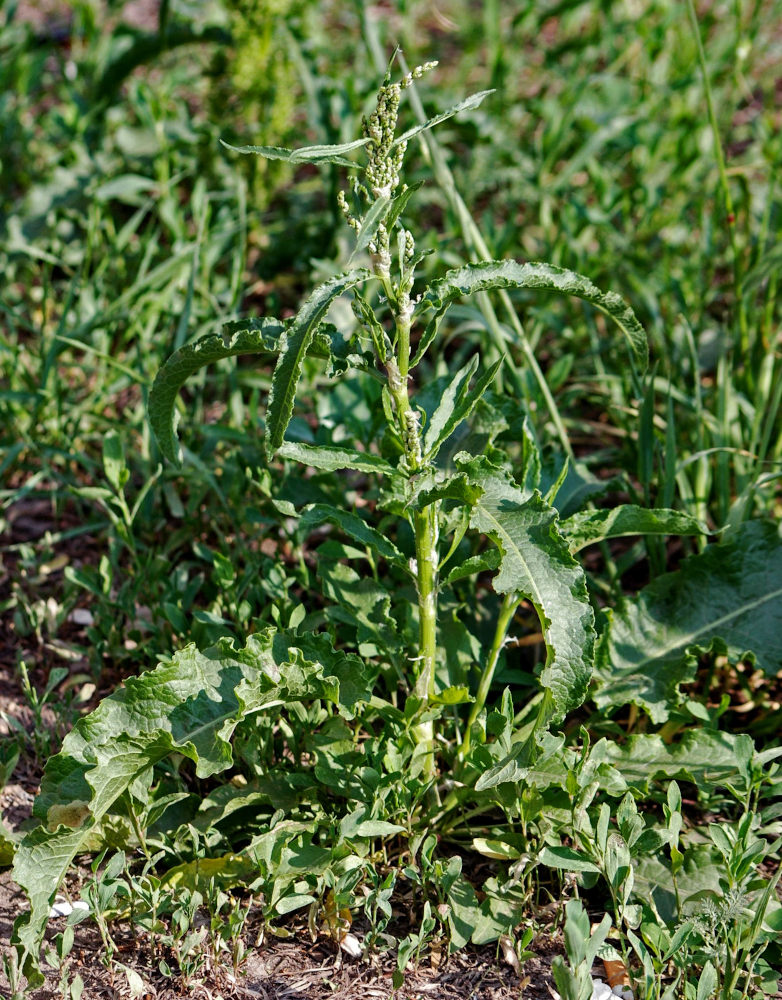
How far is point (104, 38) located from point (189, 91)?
41cm

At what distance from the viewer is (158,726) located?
1.86 meters

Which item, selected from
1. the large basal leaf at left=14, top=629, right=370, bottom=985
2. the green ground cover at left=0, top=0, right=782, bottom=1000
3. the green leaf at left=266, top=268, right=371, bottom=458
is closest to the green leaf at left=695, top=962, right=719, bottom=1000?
the green ground cover at left=0, top=0, right=782, bottom=1000

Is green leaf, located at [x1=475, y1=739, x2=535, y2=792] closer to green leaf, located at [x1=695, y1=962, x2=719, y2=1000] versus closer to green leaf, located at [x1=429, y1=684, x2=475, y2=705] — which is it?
green leaf, located at [x1=429, y1=684, x2=475, y2=705]

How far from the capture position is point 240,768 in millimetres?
2137

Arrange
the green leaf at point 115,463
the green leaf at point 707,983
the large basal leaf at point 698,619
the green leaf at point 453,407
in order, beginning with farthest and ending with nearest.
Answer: the green leaf at point 115,463 → the large basal leaf at point 698,619 → the green leaf at point 453,407 → the green leaf at point 707,983

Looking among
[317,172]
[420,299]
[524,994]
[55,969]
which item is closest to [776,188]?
[317,172]

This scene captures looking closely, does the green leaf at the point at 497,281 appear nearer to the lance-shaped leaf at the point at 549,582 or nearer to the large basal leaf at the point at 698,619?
the lance-shaped leaf at the point at 549,582

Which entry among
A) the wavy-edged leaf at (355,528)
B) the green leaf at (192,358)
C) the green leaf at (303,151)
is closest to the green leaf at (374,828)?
the wavy-edged leaf at (355,528)

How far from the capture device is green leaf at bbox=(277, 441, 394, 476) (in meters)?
1.81

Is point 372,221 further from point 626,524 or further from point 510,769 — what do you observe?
point 510,769

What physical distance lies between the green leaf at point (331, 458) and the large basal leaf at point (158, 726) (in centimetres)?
33

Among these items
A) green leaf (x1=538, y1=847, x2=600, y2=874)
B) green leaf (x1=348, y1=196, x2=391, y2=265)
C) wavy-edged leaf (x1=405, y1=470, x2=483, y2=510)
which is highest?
green leaf (x1=348, y1=196, x2=391, y2=265)

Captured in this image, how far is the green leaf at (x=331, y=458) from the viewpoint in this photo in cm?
181

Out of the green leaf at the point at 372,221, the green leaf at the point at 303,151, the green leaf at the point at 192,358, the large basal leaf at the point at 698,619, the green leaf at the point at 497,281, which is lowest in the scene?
the large basal leaf at the point at 698,619
